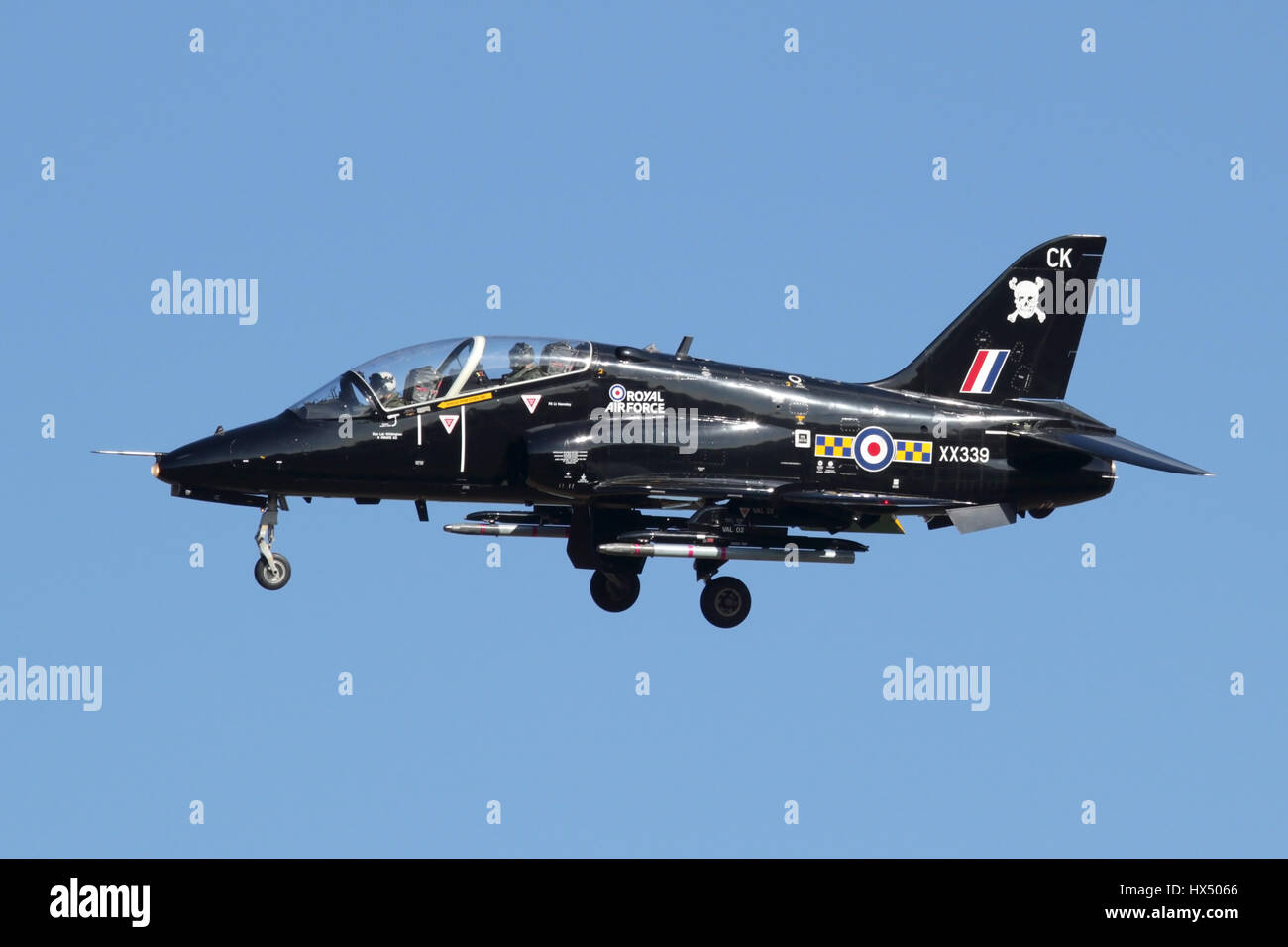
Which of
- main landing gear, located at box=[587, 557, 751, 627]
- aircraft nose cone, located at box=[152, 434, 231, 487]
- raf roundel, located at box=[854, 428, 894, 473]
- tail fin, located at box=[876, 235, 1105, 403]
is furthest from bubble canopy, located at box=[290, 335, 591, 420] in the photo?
tail fin, located at box=[876, 235, 1105, 403]

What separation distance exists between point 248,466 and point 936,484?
425 inches

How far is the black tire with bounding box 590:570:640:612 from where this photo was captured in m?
36.6

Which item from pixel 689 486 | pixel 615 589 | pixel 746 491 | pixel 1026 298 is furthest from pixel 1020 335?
pixel 615 589

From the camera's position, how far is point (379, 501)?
34938mm

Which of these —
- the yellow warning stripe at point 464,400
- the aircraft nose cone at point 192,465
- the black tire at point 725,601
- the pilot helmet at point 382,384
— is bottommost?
the black tire at point 725,601

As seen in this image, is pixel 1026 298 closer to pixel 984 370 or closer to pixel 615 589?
pixel 984 370

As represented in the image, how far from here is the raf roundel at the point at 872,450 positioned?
35.1 metres

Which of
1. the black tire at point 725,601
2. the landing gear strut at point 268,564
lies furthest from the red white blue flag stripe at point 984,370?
the landing gear strut at point 268,564

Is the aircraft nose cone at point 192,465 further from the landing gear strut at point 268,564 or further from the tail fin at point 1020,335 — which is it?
the tail fin at point 1020,335

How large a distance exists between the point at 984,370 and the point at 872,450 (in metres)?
3.11

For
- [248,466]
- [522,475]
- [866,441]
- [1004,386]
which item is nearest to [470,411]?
[522,475]

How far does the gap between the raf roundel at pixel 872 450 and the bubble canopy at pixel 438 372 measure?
14.8 ft

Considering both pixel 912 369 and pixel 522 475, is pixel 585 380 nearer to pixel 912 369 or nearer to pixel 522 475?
pixel 522 475
